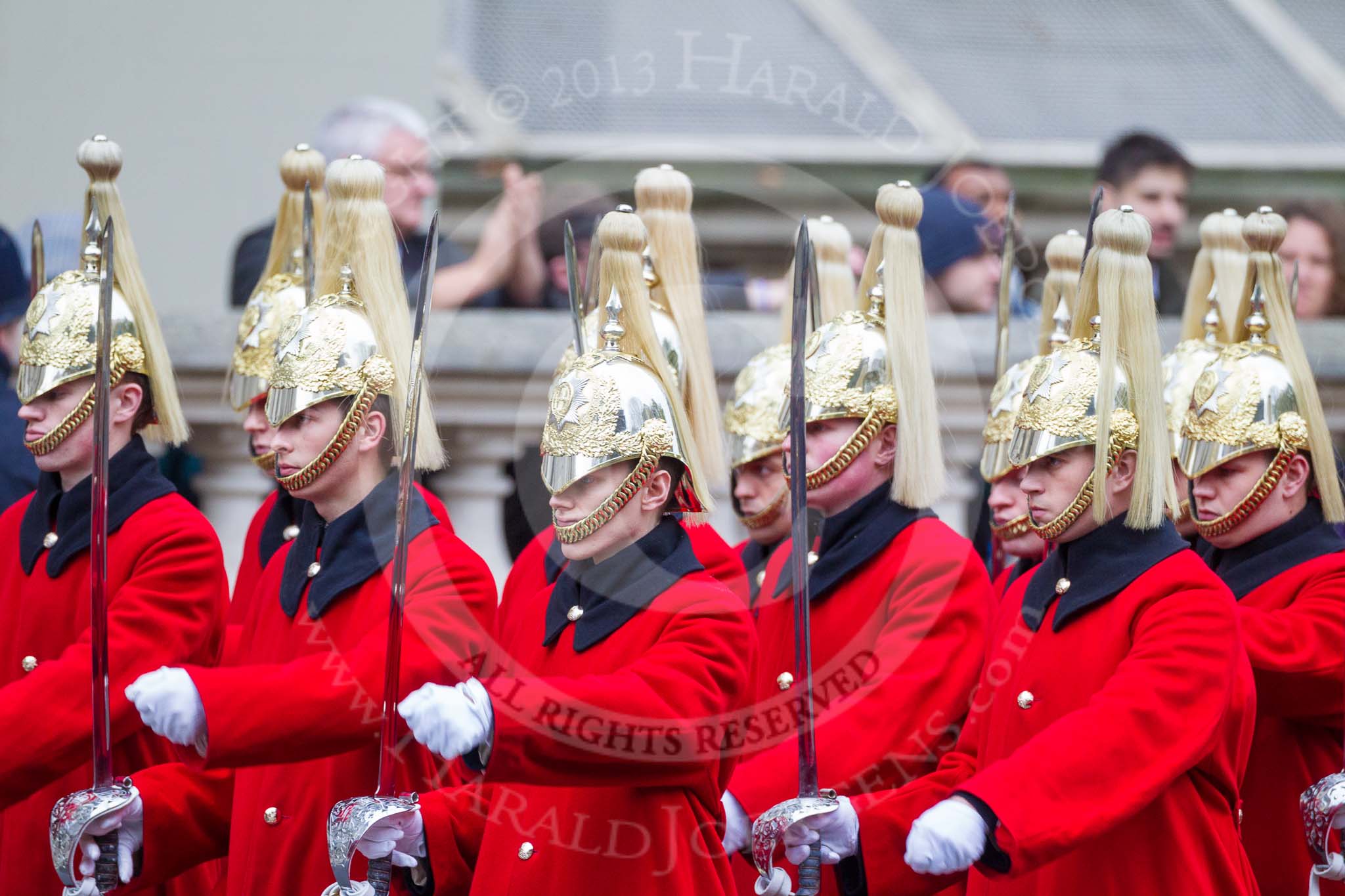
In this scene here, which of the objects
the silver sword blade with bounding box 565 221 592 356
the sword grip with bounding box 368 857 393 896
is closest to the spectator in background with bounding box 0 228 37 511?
the silver sword blade with bounding box 565 221 592 356

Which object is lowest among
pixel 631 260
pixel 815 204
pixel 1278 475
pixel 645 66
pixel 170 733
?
pixel 170 733

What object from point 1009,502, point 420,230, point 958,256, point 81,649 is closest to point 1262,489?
point 1009,502

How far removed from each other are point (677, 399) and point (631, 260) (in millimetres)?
354

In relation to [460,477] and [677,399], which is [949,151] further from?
[677,399]

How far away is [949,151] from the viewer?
10219mm

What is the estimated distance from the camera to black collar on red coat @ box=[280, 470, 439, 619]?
518 centimetres

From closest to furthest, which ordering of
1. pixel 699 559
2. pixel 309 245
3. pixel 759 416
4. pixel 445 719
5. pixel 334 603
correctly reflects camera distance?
1. pixel 445 719
2. pixel 334 603
3. pixel 699 559
4. pixel 759 416
5. pixel 309 245

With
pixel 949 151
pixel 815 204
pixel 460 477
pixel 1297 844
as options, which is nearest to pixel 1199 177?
pixel 949 151

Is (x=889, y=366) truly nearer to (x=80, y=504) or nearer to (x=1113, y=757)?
(x=1113, y=757)

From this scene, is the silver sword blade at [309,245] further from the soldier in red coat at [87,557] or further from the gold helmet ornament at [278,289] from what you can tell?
the soldier in red coat at [87,557]

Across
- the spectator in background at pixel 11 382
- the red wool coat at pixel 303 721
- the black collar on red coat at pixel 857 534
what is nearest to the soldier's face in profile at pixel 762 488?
the black collar on red coat at pixel 857 534

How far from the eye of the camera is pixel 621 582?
4.77m

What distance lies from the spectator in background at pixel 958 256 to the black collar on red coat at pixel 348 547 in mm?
2572

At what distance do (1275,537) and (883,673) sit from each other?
106 centimetres
